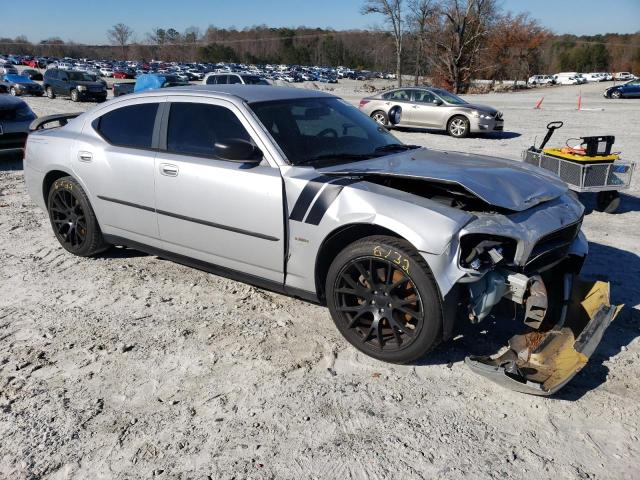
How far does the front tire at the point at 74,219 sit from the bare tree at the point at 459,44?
4269 centimetres

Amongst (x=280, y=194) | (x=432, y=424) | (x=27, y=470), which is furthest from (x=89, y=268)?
(x=432, y=424)

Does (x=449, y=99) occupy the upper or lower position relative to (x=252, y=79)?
lower

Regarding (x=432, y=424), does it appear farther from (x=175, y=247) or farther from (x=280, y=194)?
(x=175, y=247)

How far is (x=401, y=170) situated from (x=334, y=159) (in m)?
0.59

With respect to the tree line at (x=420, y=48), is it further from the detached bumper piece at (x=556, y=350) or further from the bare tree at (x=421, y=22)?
the detached bumper piece at (x=556, y=350)

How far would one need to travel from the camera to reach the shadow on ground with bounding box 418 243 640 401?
128 inches

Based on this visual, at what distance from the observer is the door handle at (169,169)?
13.5 ft

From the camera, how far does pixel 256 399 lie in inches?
121

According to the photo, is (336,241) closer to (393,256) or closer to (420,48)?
(393,256)

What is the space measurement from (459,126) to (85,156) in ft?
40.7

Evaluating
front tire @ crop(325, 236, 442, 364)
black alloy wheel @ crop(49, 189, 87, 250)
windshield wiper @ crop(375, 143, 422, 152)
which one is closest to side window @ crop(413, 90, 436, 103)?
windshield wiper @ crop(375, 143, 422, 152)

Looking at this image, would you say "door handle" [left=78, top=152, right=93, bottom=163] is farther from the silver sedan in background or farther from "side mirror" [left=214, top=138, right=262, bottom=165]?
the silver sedan in background

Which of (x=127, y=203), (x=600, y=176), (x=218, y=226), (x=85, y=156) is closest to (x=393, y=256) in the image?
(x=218, y=226)

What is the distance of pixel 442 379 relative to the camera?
10.7 ft
